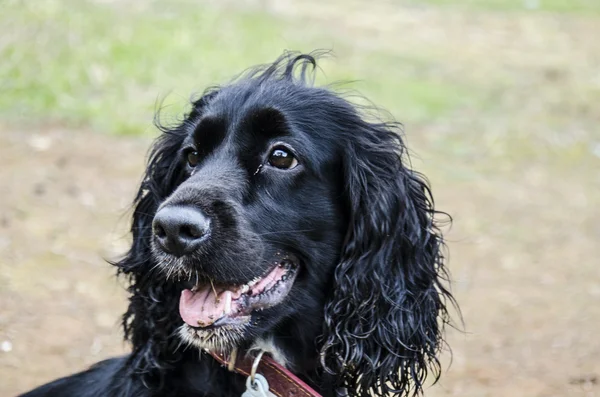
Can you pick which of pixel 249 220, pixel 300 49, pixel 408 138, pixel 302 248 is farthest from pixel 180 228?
pixel 300 49

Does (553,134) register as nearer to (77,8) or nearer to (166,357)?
(77,8)

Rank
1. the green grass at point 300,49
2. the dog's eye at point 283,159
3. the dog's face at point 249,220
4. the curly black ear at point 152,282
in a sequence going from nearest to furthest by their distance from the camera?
1. the dog's face at point 249,220
2. the dog's eye at point 283,159
3. the curly black ear at point 152,282
4. the green grass at point 300,49

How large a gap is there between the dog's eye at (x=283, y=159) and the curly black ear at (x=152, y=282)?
0.57 metres

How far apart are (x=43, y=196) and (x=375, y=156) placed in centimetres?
558

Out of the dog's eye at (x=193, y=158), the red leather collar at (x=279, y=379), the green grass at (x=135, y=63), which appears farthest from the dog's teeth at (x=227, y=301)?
the green grass at (x=135, y=63)

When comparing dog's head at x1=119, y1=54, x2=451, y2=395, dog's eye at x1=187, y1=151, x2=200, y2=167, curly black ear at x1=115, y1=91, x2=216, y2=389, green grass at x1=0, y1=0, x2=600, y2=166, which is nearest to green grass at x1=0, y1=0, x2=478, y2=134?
green grass at x1=0, y1=0, x2=600, y2=166

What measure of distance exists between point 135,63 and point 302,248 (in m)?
9.79

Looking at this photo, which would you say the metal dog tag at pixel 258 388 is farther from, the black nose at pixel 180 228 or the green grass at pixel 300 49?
the green grass at pixel 300 49

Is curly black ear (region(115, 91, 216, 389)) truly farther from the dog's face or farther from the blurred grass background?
the blurred grass background

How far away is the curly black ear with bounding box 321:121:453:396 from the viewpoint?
3781 mm

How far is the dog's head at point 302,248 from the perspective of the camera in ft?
11.7

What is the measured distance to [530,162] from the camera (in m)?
12.4

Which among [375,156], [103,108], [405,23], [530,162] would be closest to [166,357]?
[375,156]

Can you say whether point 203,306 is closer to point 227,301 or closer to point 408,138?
point 227,301
